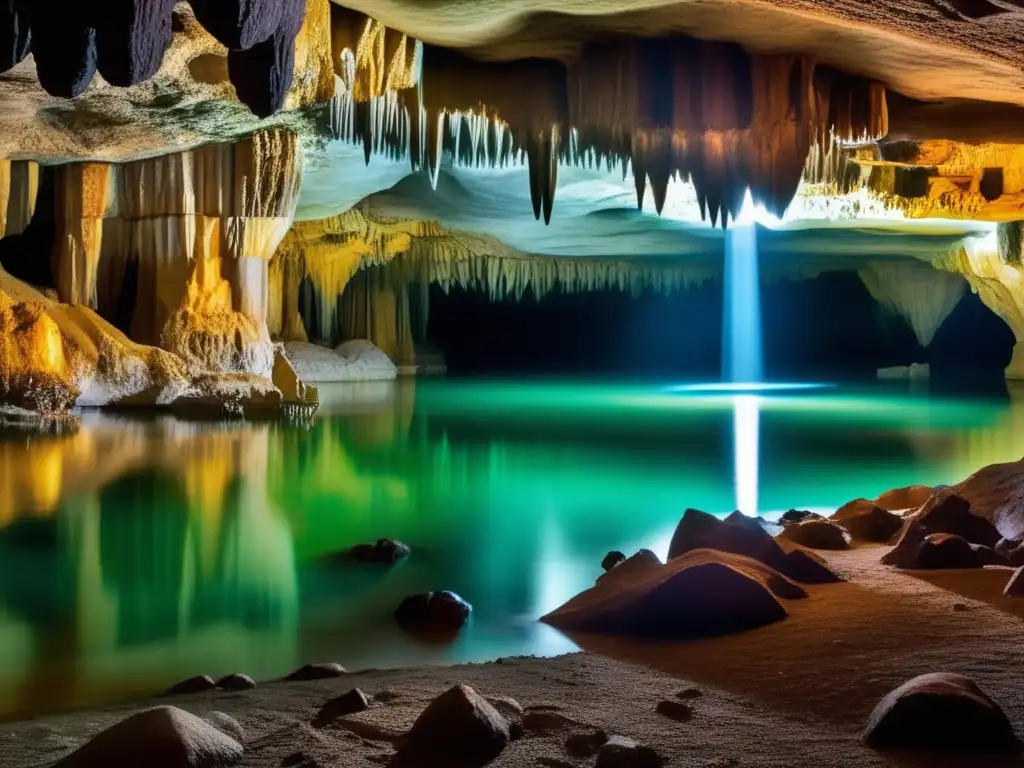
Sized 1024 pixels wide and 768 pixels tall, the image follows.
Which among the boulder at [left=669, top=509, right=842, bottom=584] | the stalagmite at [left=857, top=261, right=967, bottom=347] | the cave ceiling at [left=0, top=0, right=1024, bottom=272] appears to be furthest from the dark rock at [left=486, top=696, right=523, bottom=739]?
the stalagmite at [left=857, top=261, right=967, bottom=347]

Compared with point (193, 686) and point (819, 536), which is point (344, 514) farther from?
point (193, 686)

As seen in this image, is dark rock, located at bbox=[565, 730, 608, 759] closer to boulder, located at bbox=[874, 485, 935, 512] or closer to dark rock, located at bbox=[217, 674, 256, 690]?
dark rock, located at bbox=[217, 674, 256, 690]

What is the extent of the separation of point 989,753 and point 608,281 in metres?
23.7

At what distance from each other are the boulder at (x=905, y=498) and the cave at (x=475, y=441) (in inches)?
1.5

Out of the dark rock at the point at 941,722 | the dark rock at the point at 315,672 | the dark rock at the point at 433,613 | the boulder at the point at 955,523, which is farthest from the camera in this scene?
the boulder at the point at 955,523

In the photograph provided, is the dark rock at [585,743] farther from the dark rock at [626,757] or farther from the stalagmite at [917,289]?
the stalagmite at [917,289]

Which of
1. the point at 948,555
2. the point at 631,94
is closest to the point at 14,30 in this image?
the point at 948,555

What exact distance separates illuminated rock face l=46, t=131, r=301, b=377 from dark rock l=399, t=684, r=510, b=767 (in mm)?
9602

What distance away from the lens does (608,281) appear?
25.8 meters

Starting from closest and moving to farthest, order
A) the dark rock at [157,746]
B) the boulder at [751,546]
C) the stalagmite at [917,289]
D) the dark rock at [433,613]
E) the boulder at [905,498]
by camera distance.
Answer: the dark rock at [157,746], the dark rock at [433,613], the boulder at [751,546], the boulder at [905,498], the stalagmite at [917,289]

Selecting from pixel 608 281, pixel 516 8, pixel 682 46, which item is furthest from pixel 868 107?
pixel 608 281

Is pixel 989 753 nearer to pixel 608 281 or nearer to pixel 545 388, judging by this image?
pixel 545 388

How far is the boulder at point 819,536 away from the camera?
5250 millimetres

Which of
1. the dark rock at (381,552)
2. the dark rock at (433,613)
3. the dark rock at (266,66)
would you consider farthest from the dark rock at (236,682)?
the dark rock at (381,552)
